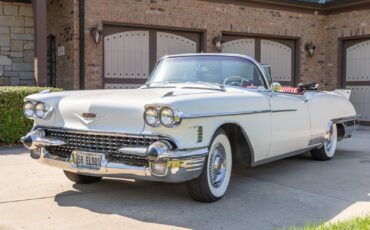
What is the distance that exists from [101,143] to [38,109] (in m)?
0.90

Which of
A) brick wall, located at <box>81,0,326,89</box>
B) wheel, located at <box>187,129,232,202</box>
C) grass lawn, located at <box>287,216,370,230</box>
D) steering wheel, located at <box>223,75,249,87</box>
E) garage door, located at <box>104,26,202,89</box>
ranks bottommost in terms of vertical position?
grass lawn, located at <box>287,216,370,230</box>

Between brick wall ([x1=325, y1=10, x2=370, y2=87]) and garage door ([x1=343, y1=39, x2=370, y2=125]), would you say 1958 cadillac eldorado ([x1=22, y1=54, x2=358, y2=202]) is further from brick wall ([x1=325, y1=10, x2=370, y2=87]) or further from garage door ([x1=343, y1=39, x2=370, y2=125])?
brick wall ([x1=325, y1=10, x2=370, y2=87])

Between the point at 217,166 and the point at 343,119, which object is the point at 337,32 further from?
the point at 217,166

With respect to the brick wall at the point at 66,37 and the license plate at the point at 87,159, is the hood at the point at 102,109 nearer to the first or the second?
the license plate at the point at 87,159

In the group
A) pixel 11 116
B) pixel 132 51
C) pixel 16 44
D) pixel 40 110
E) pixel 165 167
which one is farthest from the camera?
pixel 16 44

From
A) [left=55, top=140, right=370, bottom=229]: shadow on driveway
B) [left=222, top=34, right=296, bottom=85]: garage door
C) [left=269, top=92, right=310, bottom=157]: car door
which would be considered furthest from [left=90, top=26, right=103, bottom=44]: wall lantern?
[left=269, top=92, right=310, bottom=157]: car door

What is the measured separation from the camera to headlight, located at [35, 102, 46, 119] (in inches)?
201

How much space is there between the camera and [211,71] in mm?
6020

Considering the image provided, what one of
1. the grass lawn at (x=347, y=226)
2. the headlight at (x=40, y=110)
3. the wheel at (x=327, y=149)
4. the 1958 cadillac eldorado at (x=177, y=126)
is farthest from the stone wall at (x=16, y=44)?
the grass lawn at (x=347, y=226)

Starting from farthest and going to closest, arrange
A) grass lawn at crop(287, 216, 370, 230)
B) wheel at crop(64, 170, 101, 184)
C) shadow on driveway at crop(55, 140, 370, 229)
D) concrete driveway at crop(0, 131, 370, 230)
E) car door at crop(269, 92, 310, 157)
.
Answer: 1. car door at crop(269, 92, 310, 157)
2. wheel at crop(64, 170, 101, 184)
3. shadow on driveway at crop(55, 140, 370, 229)
4. concrete driveway at crop(0, 131, 370, 230)
5. grass lawn at crop(287, 216, 370, 230)

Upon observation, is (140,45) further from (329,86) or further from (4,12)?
(329,86)

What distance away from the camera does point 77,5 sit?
1093cm

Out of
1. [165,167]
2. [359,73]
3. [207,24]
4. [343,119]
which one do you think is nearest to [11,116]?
[165,167]

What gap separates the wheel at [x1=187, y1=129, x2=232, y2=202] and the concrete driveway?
0.35 feet
